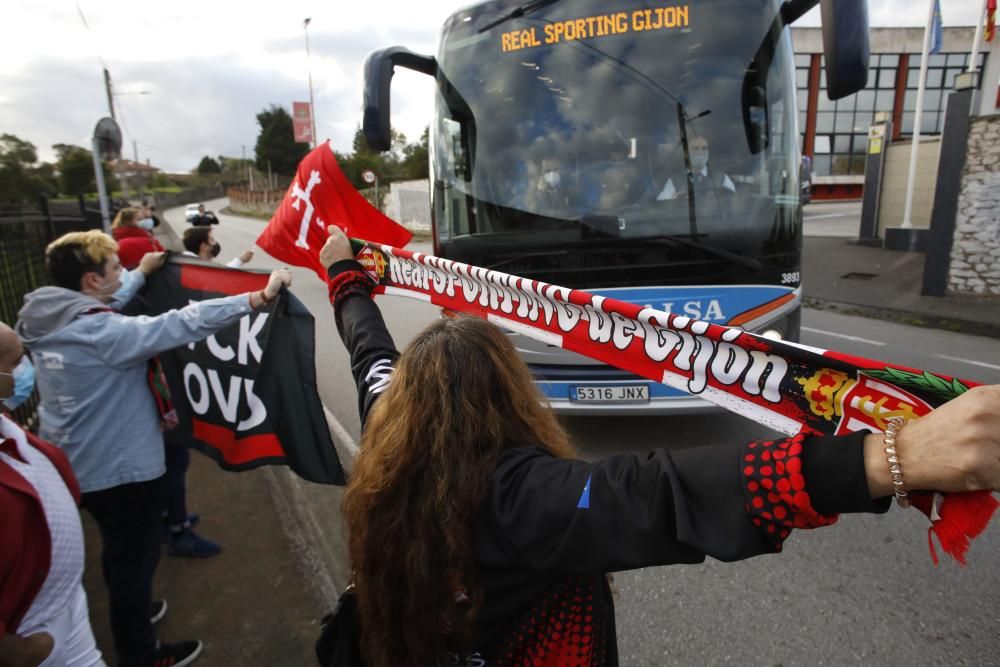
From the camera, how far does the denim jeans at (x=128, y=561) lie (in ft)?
7.70

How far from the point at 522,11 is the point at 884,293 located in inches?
376

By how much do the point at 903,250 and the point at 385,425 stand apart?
15.8 meters

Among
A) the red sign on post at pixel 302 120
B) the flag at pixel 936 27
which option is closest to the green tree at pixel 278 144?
the red sign on post at pixel 302 120

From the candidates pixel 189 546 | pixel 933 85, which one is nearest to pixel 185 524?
pixel 189 546

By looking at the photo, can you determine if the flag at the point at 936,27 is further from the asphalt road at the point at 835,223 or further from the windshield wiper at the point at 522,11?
the windshield wiper at the point at 522,11

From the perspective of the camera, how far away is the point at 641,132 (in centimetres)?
384

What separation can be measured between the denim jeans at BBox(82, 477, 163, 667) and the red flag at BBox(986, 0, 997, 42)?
46.7 ft

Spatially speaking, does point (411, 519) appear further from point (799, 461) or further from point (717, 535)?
point (799, 461)

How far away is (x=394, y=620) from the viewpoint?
1231 mm

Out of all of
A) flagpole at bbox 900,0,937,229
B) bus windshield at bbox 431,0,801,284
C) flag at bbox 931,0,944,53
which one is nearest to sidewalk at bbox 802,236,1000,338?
flagpole at bbox 900,0,937,229

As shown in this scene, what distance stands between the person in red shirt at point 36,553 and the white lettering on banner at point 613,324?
4.85ft

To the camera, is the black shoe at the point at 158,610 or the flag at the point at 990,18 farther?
the flag at the point at 990,18

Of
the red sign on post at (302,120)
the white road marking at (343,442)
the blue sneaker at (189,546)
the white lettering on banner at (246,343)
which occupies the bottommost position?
the white road marking at (343,442)

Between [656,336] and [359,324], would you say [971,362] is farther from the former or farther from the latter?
[359,324]
